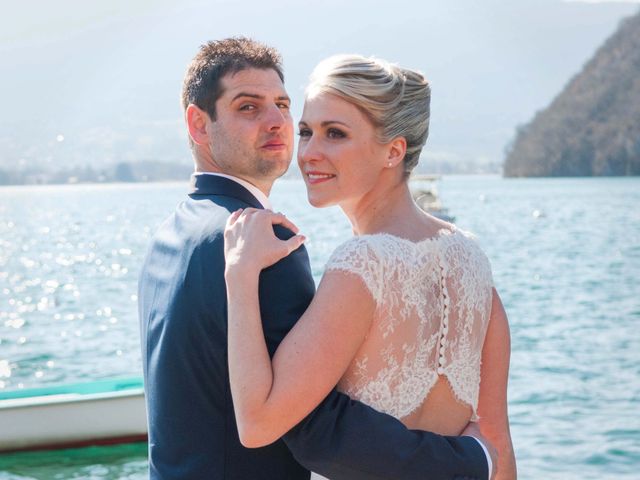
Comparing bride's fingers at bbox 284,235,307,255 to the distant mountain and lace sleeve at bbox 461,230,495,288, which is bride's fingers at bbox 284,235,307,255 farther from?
the distant mountain

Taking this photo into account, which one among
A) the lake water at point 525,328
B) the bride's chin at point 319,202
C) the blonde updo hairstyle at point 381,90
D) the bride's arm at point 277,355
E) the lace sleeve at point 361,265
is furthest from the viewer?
the lake water at point 525,328

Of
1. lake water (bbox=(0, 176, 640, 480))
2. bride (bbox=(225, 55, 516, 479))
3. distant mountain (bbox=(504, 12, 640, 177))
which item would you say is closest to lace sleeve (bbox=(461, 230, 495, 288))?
bride (bbox=(225, 55, 516, 479))

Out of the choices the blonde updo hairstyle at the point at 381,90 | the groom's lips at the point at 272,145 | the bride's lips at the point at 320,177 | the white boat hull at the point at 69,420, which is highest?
the blonde updo hairstyle at the point at 381,90

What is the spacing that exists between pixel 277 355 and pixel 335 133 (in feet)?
2.07

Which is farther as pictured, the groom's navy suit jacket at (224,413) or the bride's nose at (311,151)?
the bride's nose at (311,151)

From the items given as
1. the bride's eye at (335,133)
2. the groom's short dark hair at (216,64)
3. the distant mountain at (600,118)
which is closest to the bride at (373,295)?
the bride's eye at (335,133)

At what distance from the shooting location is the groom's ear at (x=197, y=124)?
2.78 m

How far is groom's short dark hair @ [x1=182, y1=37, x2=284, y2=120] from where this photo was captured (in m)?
2.71

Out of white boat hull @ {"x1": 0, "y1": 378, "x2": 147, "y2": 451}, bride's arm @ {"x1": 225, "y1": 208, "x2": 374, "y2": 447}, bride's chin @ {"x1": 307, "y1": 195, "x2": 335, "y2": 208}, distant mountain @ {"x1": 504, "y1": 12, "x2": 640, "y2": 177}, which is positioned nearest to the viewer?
bride's arm @ {"x1": 225, "y1": 208, "x2": 374, "y2": 447}

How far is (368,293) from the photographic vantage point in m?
2.35

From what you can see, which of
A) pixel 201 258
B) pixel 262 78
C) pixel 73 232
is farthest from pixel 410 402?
pixel 73 232

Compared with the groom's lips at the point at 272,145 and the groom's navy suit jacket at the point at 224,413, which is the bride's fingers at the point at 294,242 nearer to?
the groom's navy suit jacket at the point at 224,413

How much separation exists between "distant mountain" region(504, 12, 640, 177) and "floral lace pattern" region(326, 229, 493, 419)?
120m

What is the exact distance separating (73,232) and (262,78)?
78.0 metres
